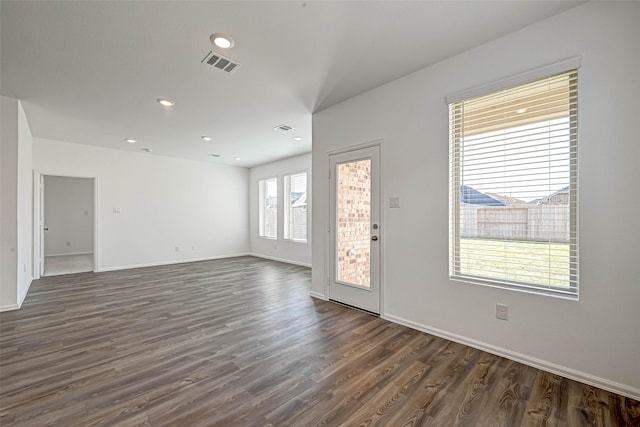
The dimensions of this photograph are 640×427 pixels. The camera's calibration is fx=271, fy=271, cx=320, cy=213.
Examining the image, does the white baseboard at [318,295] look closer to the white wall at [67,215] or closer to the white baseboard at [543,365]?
the white baseboard at [543,365]

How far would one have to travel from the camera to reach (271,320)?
125 inches

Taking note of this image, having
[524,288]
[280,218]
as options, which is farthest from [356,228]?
[280,218]

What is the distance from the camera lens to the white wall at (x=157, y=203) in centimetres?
583

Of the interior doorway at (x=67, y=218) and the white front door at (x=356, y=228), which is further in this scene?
the interior doorway at (x=67, y=218)

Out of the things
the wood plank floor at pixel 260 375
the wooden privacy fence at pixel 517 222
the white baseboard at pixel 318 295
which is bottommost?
the wood plank floor at pixel 260 375

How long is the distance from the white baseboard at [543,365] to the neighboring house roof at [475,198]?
4.16ft

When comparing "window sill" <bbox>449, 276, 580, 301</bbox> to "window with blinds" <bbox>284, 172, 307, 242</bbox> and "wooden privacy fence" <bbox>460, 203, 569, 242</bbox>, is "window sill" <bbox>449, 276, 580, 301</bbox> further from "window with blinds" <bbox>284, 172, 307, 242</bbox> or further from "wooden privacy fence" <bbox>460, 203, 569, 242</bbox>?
"window with blinds" <bbox>284, 172, 307, 242</bbox>

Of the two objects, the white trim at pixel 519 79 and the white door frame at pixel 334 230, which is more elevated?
the white trim at pixel 519 79

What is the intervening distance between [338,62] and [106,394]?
333 cm

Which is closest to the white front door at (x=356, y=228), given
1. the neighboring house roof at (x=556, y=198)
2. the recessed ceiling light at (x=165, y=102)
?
the neighboring house roof at (x=556, y=198)

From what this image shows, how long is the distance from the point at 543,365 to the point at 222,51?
3.81m

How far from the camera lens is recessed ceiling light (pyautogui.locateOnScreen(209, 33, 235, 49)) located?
228 cm

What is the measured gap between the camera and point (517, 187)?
90.7 inches

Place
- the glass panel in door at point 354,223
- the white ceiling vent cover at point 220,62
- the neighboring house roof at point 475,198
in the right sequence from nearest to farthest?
the neighboring house roof at point 475,198
the white ceiling vent cover at point 220,62
the glass panel in door at point 354,223
